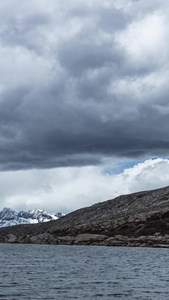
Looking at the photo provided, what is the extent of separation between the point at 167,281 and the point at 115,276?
355 inches

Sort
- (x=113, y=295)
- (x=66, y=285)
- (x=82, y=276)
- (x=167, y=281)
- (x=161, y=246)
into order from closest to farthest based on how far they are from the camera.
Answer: (x=113, y=295) < (x=66, y=285) < (x=167, y=281) < (x=82, y=276) < (x=161, y=246)

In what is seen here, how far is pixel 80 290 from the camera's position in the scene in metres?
48.0

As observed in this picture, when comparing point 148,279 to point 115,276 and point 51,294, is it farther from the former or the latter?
point 51,294

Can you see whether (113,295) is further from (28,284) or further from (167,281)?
(167,281)

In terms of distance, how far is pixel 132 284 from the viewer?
54719 mm

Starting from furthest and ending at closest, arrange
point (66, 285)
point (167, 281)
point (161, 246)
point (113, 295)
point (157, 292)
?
1. point (161, 246)
2. point (167, 281)
3. point (66, 285)
4. point (157, 292)
5. point (113, 295)

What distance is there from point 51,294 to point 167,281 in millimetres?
20794

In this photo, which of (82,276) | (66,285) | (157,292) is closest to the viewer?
(157,292)

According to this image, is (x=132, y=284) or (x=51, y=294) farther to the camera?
(x=132, y=284)

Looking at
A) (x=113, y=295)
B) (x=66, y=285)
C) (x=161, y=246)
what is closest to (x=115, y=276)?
(x=66, y=285)

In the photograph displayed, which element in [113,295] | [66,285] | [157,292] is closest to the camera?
[113,295]

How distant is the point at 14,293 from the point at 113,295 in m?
10.1

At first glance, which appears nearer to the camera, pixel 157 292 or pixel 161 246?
pixel 157 292

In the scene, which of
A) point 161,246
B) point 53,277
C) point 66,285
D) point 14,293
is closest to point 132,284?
point 66,285
